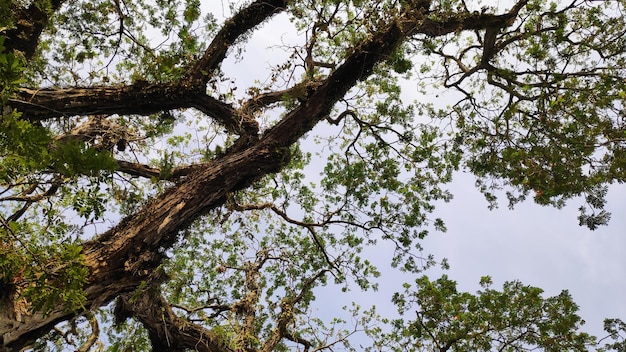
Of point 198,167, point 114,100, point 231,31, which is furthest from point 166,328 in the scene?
point 231,31

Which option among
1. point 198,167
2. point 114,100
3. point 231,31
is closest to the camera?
point 114,100

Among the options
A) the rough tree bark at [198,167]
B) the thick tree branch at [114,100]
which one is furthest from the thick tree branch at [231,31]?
the thick tree branch at [114,100]

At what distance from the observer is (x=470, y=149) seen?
7969 millimetres

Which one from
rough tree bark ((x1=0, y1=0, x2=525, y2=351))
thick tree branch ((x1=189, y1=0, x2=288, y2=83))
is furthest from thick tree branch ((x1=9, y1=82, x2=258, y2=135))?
thick tree branch ((x1=189, y1=0, x2=288, y2=83))

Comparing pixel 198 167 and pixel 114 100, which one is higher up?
pixel 114 100

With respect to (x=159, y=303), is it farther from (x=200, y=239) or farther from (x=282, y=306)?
(x=200, y=239)

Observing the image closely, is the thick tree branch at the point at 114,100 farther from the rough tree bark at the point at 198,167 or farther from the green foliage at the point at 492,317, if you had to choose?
the green foliage at the point at 492,317

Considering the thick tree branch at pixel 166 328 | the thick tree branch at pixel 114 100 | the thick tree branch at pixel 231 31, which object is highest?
the thick tree branch at pixel 231 31

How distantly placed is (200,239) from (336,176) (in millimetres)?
3315

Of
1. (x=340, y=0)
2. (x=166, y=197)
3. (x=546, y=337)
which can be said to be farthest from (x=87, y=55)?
(x=546, y=337)

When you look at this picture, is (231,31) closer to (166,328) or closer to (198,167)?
(198,167)

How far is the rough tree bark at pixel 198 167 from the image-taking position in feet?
14.4

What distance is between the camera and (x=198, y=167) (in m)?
5.93

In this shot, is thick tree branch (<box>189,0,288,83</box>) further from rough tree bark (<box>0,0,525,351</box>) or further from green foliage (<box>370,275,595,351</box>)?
green foliage (<box>370,275,595,351</box>)
